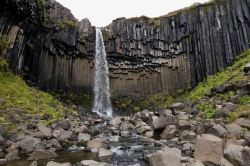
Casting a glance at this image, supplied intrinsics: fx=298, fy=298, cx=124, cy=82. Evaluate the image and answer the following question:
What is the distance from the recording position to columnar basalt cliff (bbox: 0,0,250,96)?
34219 millimetres

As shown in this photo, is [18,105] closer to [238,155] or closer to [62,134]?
→ [62,134]

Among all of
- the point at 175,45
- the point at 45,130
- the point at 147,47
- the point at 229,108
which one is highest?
the point at 175,45

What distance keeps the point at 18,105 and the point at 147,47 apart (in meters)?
23.8

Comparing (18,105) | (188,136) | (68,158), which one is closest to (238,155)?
(188,136)

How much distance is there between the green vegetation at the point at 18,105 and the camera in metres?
15.9

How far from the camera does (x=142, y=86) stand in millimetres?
40156

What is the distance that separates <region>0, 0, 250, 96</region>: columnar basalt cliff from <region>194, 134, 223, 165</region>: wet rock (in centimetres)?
2447

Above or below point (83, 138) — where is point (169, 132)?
above

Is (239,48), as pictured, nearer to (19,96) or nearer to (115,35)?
(115,35)

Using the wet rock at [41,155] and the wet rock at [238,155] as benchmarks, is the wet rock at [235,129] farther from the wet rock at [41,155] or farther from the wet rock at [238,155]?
the wet rock at [41,155]

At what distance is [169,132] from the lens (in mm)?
14508

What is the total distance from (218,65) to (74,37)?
17.8m

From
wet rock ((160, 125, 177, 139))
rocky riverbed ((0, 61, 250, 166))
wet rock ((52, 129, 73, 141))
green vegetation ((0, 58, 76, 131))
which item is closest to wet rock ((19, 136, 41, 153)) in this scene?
rocky riverbed ((0, 61, 250, 166))

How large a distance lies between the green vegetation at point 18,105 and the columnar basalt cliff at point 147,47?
7.27 metres
